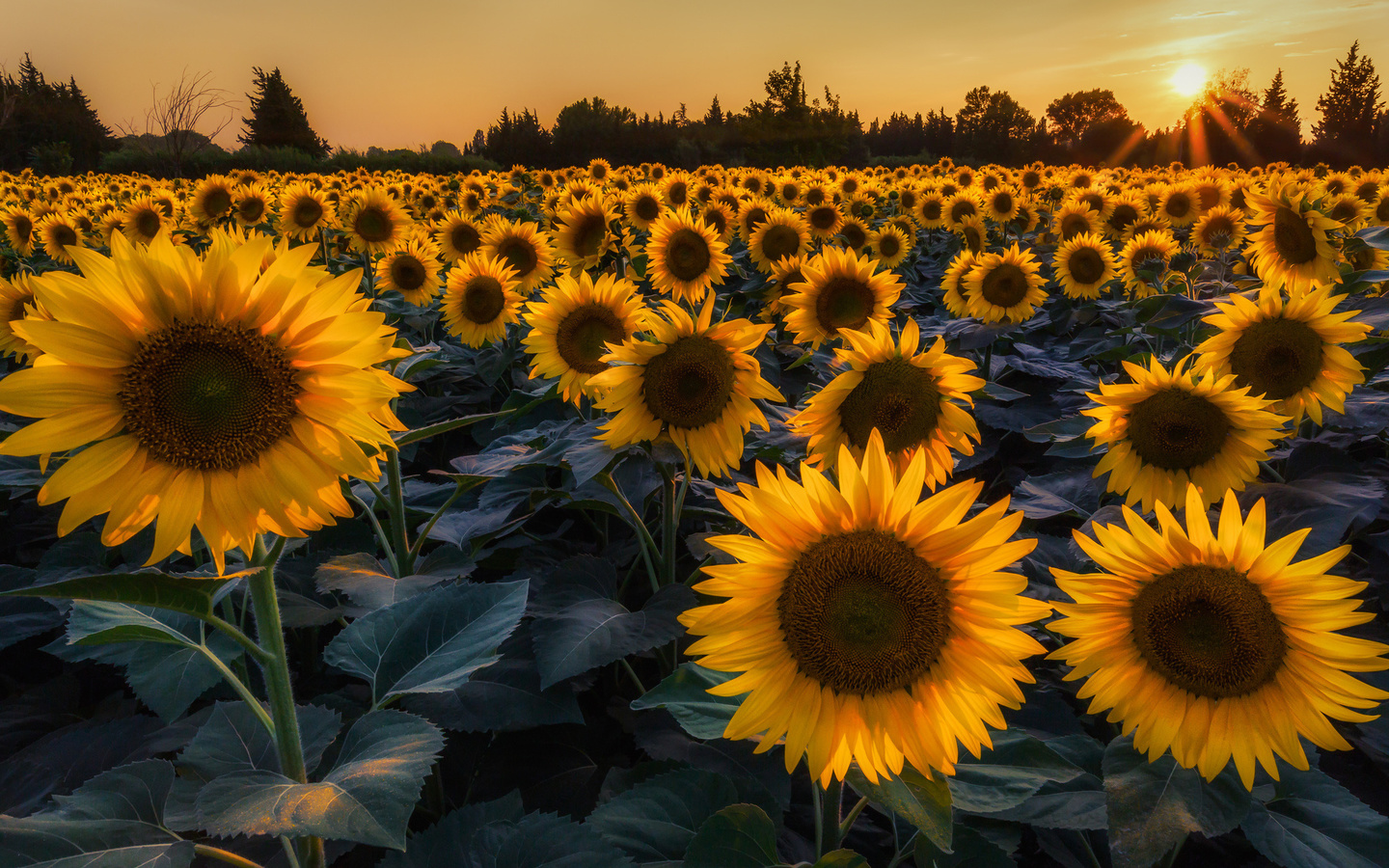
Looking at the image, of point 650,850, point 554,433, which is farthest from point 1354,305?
point 650,850

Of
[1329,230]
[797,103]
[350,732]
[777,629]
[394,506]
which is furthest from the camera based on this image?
[797,103]

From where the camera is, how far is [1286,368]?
276 cm

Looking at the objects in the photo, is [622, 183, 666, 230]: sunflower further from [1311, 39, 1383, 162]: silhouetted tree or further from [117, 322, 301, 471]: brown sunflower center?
[1311, 39, 1383, 162]: silhouetted tree

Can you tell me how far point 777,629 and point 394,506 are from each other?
1.64 metres

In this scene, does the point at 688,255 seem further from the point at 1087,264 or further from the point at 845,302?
the point at 1087,264

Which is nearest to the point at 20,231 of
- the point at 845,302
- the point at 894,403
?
the point at 845,302

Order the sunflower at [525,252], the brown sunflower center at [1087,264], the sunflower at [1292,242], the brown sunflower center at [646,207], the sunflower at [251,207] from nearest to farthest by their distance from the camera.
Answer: the sunflower at [1292,242] → the sunflower at [525,252] → the brown sunflower center at [1087,264] → the brown sunflower center at [646,207] → the sunflower at [251,207]

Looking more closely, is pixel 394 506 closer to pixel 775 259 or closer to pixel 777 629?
pixel 777 629

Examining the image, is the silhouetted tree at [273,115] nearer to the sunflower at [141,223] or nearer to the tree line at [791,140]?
the tree line at [791,140]

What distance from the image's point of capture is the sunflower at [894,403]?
8.15 feet

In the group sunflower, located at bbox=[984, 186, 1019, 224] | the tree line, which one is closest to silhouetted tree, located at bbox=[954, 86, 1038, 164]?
the tree line

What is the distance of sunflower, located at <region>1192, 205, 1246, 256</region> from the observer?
267 inches

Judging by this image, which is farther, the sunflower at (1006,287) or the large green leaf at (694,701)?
the sunflower at (1006,287)

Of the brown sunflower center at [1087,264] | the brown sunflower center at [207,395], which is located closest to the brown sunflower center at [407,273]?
the brown sunflower center at [207,395]
